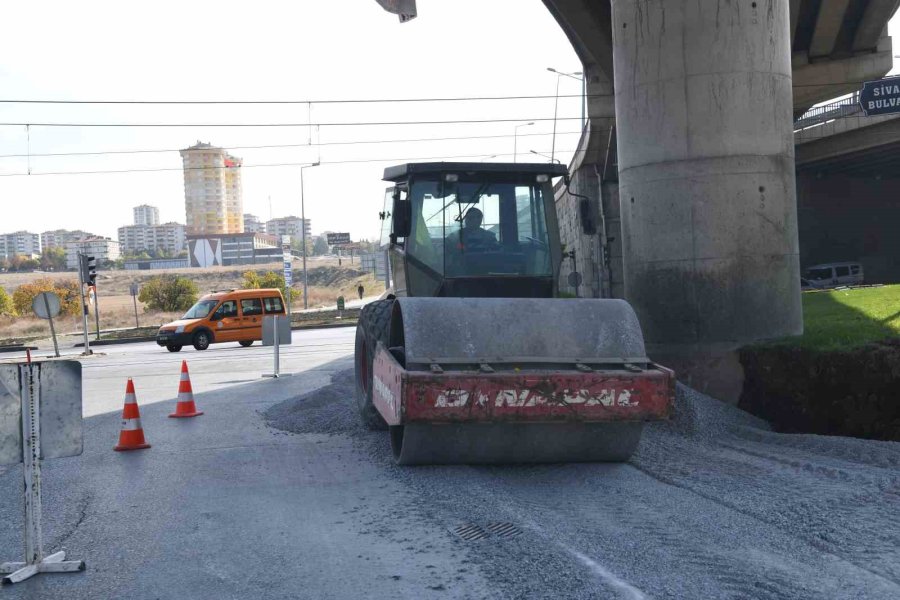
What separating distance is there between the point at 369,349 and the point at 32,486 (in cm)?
427

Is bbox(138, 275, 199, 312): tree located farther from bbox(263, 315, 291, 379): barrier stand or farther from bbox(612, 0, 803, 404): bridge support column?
bbox(612, 0, 803, 404): bridge support column

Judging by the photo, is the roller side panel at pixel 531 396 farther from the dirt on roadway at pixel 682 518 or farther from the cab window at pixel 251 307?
the cab window at pixel 251 307

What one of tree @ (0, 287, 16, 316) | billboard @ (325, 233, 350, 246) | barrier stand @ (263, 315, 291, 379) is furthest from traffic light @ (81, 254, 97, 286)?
billboard @ (325, 233, 350, 246)

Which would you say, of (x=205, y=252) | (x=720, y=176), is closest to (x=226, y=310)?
(x=720, y=176)

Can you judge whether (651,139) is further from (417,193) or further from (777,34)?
(417,193)

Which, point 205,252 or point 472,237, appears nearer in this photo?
point 472,237

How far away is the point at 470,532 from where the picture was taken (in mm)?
5945

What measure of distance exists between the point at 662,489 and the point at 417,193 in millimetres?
4151

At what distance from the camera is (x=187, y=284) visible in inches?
2537

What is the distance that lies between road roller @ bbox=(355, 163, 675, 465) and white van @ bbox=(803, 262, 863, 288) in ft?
120

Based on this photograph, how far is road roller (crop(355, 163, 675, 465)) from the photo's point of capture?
7000 millimetres

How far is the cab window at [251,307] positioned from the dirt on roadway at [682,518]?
22.3 metres

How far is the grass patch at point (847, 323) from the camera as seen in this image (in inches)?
375

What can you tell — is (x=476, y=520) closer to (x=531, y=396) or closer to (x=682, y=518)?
(x=531, y=396)
